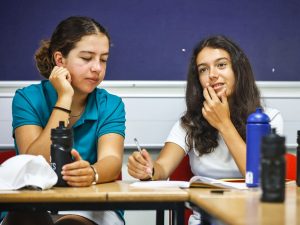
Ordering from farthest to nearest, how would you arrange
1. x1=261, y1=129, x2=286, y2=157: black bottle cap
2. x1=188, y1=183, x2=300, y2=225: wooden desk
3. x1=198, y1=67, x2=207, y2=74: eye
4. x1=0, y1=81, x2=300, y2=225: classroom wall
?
x1=0, y1=81, x2=300, y2=225: classroom wall
x1=198, y1=67, x2=207, y2=74: eye
x1=261, y1=129, x2=286, y2=157: black bottle cap
x1=188, y1=183, x2=300, y2=225: wooden desk

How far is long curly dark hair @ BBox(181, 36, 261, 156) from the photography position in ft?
8.66

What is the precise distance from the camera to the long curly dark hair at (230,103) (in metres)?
2.64

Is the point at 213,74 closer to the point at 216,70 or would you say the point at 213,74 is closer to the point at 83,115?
the point at 216,70

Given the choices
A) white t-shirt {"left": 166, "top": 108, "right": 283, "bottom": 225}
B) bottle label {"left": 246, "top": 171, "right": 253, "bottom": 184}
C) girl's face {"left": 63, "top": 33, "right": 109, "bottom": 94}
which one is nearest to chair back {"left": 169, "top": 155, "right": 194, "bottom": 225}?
white t-shirt {"left": 166, "top": 108, "right": 283, "bottom": 225}

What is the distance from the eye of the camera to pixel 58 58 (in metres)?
2.46

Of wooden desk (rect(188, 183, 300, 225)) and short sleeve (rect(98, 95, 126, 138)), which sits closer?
wooden desk (rect(188, 183, 300, 225))

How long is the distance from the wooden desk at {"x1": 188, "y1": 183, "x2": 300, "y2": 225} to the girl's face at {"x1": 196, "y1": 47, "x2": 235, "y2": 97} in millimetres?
1002

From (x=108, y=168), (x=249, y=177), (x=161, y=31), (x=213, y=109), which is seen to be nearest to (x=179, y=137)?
(x=213, y=109)

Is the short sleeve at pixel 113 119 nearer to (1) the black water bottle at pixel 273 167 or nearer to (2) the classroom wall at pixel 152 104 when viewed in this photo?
(2) the classroom wall at pixel 152 104

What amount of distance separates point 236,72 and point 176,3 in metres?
0.69

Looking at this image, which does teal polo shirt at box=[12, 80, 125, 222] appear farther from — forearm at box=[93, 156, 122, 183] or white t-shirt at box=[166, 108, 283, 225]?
white t-shirt at box=[166, 108, 283, 225]

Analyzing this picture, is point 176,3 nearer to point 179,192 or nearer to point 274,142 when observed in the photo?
point 179,192

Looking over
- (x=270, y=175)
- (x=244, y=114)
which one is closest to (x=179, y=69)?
(x=244, y=114)

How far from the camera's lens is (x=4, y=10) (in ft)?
10.1
